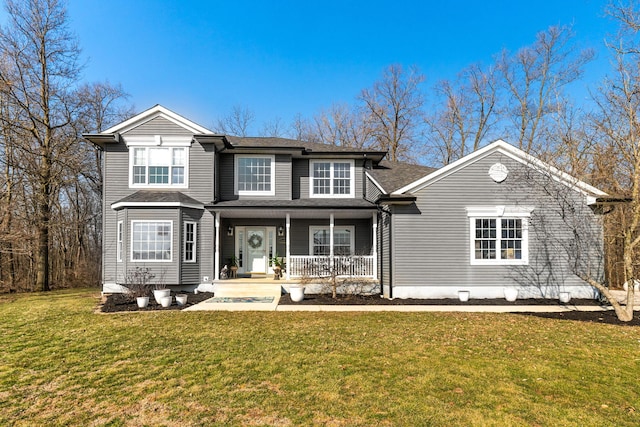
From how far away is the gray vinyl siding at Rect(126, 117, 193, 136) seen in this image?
14.5 meters

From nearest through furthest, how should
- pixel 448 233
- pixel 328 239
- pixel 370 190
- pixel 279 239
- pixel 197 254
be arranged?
pixel 448 233 → pixel 197 254 → pixel 370 190 → pixel 279 239 → pixel 328 239

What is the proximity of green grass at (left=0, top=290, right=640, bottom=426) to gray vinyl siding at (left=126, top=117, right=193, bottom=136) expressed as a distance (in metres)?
8.18

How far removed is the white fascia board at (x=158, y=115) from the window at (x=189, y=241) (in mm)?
3908

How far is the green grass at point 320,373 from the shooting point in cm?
433

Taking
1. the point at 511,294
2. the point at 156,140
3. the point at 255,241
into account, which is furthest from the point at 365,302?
the point at 156,140

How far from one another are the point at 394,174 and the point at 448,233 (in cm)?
430

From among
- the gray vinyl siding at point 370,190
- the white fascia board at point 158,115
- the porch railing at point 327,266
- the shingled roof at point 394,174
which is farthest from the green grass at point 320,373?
the white fascia board at point 158,115

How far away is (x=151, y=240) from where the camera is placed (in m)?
13.5

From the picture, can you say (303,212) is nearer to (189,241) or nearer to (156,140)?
(189,241)

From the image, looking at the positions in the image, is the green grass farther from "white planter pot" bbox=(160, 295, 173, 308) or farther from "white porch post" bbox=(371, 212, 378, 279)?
"white porch post" bbox=(371, 212, 378, 279)

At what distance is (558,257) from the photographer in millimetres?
12641

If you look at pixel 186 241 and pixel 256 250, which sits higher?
pixel 186 241

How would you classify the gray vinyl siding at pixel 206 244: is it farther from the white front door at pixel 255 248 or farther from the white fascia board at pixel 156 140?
the white fascia board at pixel 156 140

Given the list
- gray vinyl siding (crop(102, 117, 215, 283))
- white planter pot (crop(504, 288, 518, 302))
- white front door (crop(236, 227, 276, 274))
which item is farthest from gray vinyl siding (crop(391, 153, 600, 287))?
gray vinyl siding (crop(102, 117, 215, 283))
